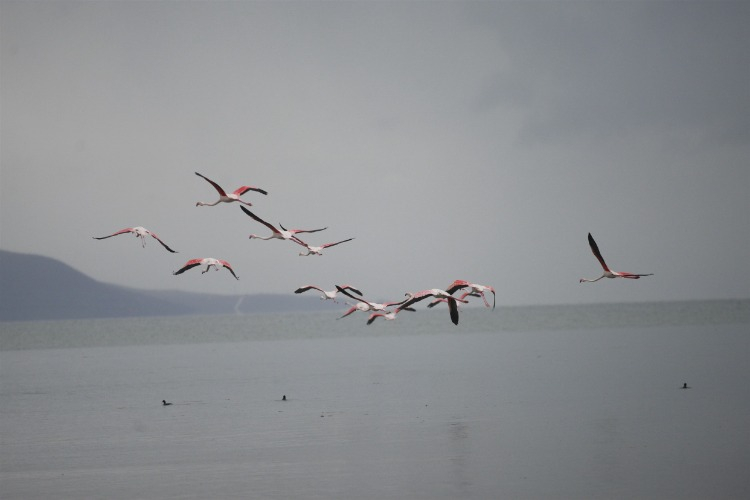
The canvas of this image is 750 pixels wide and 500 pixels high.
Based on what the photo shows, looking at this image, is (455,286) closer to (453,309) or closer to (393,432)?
(453,309)

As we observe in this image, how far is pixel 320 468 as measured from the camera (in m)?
19.8

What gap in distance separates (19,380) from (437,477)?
31.8m

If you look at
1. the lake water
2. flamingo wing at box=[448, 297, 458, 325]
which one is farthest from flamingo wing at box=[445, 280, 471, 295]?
the lake water

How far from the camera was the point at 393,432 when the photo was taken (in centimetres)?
2386

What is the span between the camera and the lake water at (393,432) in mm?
18266

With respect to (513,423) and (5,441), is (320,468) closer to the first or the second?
(513,423)

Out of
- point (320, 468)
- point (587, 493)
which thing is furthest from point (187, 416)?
point (587, 493)

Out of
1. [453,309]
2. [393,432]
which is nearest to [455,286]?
[453,309]

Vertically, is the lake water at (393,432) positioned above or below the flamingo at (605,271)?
below

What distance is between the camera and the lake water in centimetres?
1827

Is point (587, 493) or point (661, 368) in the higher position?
point (661, 368)

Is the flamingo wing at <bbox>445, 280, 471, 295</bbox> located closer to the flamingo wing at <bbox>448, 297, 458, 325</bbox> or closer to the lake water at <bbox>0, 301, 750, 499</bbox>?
the flamingo wing at <bbox>448, 297, 458, 325</bbox>

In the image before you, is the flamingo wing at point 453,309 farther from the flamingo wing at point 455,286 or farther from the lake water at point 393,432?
the lake water at point 393,432

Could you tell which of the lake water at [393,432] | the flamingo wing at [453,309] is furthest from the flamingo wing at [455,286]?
the lake water at [393,432]
